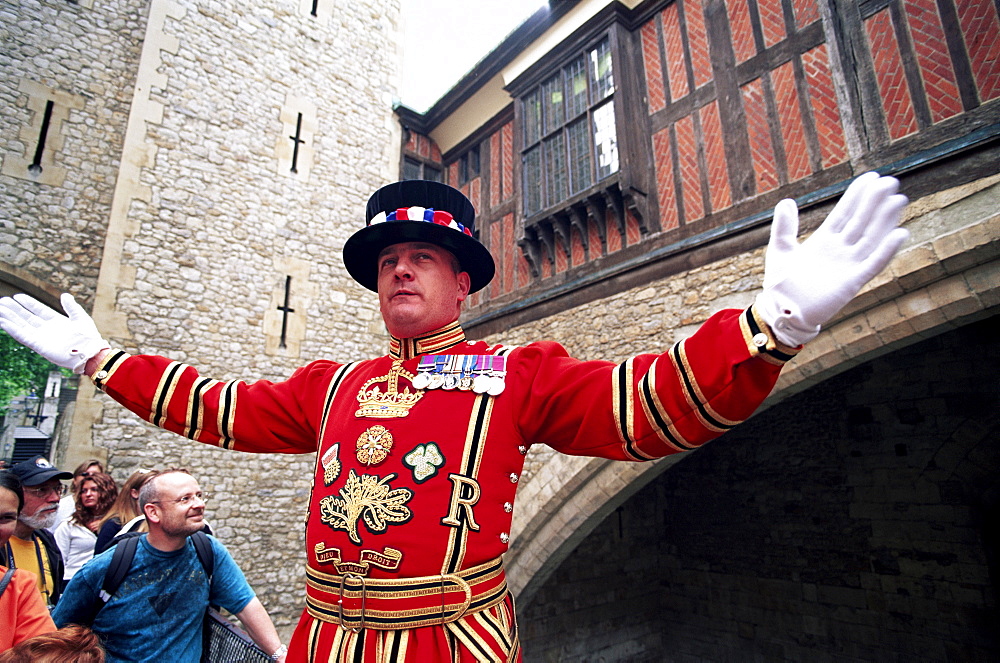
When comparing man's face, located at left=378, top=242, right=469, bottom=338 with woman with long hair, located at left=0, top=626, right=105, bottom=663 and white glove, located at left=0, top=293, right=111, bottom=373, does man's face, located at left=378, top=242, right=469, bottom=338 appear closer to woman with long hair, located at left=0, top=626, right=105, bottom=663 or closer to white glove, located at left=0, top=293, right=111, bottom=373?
white glove, located at left=0, top=293, right=111, bottom=373

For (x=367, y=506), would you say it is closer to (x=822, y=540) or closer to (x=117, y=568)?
(x=117, y=568)

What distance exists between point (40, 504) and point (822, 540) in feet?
25.5

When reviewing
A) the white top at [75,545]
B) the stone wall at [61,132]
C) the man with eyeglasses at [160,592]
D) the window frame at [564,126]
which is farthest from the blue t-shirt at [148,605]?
the stone wall at [61,132]

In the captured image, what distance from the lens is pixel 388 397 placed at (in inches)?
62.1

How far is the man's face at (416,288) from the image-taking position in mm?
1655

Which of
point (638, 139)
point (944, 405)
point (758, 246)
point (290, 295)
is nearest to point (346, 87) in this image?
point (290, 295)

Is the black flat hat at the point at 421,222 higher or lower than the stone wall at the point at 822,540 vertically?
higher

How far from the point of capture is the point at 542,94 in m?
6.15

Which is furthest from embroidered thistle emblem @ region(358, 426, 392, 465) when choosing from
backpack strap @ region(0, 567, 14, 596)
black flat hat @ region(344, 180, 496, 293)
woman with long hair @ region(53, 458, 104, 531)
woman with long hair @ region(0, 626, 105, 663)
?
woman with long hair @ region(53, 458, 104, 531)

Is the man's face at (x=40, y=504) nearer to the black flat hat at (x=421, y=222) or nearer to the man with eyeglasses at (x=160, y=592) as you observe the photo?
the man with eyeglasses at (x=160, y=592)

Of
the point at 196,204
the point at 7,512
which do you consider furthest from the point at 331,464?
the point at 196,204

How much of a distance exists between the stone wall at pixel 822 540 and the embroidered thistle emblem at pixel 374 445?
20.7 feet

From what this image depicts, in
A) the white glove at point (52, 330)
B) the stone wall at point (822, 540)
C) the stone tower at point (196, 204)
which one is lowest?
the stone wall at point (822, 540)

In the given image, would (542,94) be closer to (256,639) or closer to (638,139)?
(638,139)
